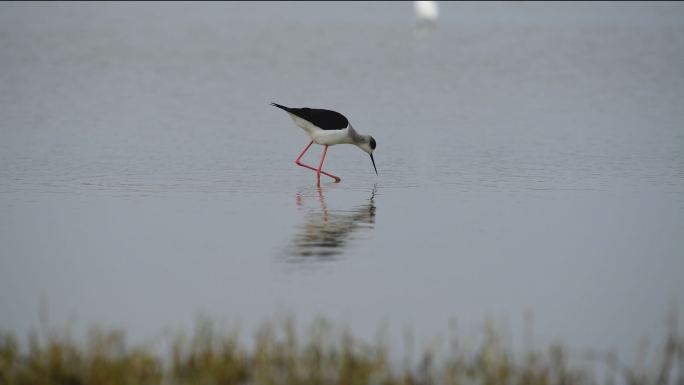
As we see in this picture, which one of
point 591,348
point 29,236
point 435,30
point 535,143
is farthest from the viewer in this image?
point 435,30

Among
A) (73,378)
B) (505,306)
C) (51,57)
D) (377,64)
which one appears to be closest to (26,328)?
(73,378)

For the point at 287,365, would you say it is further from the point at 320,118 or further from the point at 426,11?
the point at 426,11

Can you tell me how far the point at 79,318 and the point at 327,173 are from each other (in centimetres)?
636

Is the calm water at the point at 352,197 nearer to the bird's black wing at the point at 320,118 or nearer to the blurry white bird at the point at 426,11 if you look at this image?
the bird's black wing at the point at 320,118

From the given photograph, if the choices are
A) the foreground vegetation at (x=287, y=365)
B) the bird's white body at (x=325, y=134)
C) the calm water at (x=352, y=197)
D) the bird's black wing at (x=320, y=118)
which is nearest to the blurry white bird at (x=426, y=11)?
the calm water at (x=352, y=197)

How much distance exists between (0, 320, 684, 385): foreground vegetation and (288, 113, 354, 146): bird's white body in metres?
7.48

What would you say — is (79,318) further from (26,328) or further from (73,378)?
(73,378)

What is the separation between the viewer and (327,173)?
13133 mm

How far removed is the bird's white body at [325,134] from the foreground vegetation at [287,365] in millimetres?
7476

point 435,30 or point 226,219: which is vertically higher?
point 435,30

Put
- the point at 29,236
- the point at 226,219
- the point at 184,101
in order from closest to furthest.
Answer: the point at 29,236 → the point at 226,219 → the point at 184,101

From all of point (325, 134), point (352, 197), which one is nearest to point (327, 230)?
point (352, 197)

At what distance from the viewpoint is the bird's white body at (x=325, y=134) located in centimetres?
1344

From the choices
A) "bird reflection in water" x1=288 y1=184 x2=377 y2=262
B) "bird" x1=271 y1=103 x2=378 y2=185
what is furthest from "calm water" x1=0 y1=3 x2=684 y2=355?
"bird" x1=271 y1=103 x2=378 y2=185
